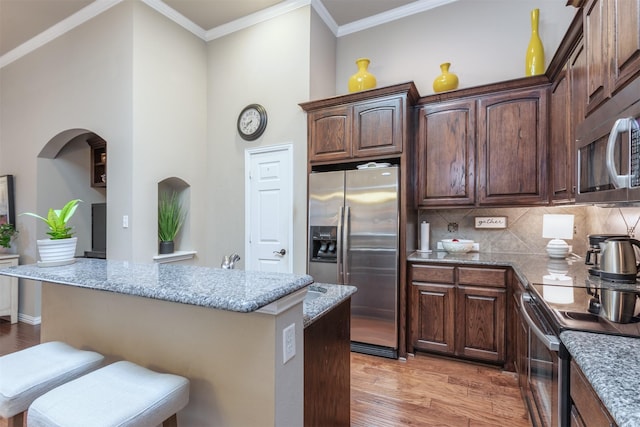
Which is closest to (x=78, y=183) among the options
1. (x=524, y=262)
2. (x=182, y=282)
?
(x=182, y=282)

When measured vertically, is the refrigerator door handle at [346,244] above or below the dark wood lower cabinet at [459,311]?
above

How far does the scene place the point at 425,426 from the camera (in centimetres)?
193

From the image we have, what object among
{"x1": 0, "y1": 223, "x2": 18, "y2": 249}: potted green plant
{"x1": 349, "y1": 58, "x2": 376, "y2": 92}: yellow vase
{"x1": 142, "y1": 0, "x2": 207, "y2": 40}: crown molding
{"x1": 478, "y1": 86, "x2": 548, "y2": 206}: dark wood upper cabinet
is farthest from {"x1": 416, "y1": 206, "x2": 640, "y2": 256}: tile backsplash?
{"x1": 0, "y1": 223, "x2": 18, "y2": 249}: potted green plant

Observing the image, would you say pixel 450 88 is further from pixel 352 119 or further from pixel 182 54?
pixel 182 54

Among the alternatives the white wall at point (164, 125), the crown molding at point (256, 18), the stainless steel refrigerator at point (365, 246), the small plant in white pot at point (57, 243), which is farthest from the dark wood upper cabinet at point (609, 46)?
the white wall at point (164, 125)

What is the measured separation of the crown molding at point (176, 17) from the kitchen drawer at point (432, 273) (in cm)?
389

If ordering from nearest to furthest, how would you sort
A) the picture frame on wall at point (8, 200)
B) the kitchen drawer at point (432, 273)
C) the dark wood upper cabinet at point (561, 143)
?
the dark wood upper cabinet at point (561, 143)
the kitchen drawer at point (432, 273)
the picture frame on wall at point (8, 200)

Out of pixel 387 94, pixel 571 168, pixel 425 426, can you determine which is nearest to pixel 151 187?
pixel 387 94

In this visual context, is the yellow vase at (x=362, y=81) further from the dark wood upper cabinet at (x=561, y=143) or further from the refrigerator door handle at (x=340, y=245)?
the dark wood upper cabinet at (x=561, y=143)

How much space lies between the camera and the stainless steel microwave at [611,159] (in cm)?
119

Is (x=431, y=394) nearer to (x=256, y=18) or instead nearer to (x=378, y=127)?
(x=378, y=127)

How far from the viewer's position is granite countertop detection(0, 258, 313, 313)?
87 centimetres

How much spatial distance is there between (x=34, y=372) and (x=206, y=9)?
3883mm

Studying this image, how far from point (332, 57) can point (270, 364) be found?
12.7 feet
